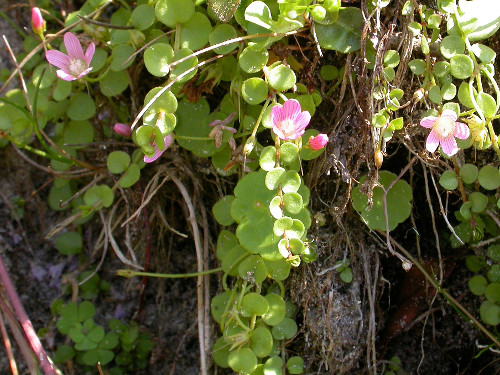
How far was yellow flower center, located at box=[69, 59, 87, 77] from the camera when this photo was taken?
1.32 meters

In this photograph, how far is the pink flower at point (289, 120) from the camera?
43.7 inches

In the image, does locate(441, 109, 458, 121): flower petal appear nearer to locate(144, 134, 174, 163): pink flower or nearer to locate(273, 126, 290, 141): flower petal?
locate(273, 126, 290, 141): flower petal

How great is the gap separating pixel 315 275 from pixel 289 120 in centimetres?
39

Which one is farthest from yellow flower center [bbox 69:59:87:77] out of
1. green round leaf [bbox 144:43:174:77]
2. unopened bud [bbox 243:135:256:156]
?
unopened bud [bbox 243:135:256:156]

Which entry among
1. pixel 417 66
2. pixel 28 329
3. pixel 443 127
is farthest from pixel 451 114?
pixel 28 329

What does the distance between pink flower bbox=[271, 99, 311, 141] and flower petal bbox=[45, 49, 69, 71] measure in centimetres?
56

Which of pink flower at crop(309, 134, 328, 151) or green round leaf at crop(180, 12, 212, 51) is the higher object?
green round leaf at crop(180, 12, 212, 51)

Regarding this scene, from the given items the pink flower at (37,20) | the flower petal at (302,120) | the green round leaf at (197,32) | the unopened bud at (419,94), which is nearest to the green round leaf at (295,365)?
the flower petal at (302,120)

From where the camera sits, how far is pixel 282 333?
4.15ft

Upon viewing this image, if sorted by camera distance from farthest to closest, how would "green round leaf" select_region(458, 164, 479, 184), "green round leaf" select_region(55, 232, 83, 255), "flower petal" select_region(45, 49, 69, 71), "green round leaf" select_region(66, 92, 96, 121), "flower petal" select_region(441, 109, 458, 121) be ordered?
"green round leaf" select_region(55, 232, 83, 255), "green round leaf" select_region(66, 92, 96, 121), "flower petal" select_region(45, 49, 69, 71), "green round leaf" select_region(458, 164, 479, 184), "flower petal" select_region(441, 109, 458, 121)

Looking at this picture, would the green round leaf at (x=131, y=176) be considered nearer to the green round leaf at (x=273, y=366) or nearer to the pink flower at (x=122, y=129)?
the pink flower at (x=122, y=129)

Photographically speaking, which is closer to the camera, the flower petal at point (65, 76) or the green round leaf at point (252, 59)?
the green round leaf at point (252, 59)

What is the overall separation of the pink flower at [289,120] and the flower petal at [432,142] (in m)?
0.25

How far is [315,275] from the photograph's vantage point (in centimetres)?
129
